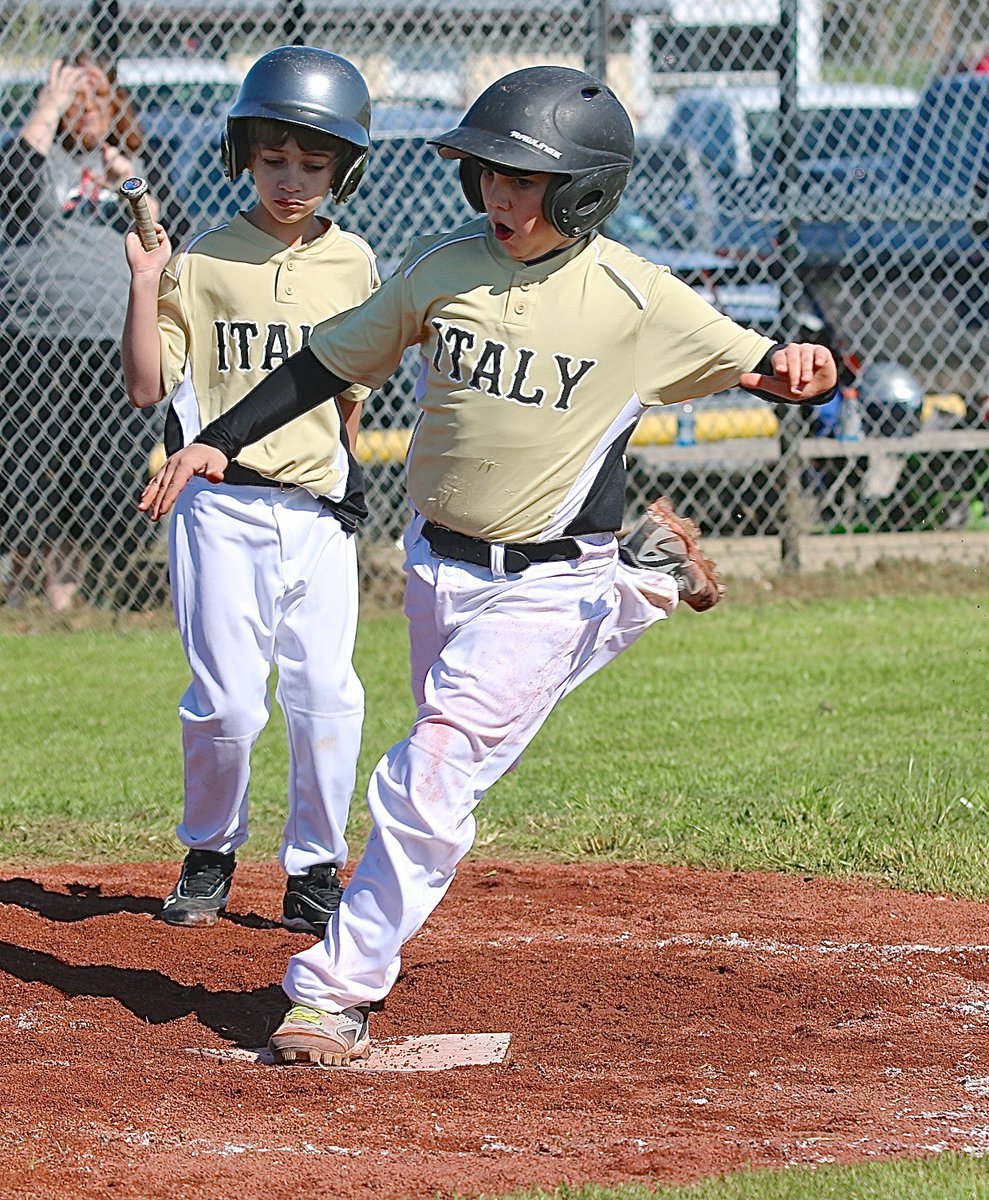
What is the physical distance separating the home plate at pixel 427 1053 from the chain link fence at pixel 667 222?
517 cm

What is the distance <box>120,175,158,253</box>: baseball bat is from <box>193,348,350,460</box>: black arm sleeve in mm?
648

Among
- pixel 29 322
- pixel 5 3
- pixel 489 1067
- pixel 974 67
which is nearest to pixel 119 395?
pixel 29 322

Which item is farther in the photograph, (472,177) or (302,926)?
(302,926)

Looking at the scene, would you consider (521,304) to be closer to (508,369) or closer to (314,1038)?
(508,369)

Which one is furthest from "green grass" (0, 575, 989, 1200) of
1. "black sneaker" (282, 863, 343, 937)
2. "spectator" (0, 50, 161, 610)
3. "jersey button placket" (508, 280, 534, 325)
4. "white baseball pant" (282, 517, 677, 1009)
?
"jersey button placket" (508, 280, 534, 325)

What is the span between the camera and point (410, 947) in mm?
4539

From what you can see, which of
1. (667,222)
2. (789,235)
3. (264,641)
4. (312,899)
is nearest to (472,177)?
(264,641)

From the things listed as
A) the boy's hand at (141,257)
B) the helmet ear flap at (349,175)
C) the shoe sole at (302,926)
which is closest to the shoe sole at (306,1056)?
the shoe sole at (302,926)

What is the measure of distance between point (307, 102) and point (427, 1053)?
2202 mm

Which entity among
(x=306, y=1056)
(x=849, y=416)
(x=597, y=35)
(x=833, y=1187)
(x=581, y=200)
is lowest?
(x=306, y=1056)

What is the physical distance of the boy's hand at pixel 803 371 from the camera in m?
3.52

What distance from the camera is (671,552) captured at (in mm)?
4152

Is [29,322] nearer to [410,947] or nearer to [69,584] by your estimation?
[69,584]

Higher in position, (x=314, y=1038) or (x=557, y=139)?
(x=557, y=139)
